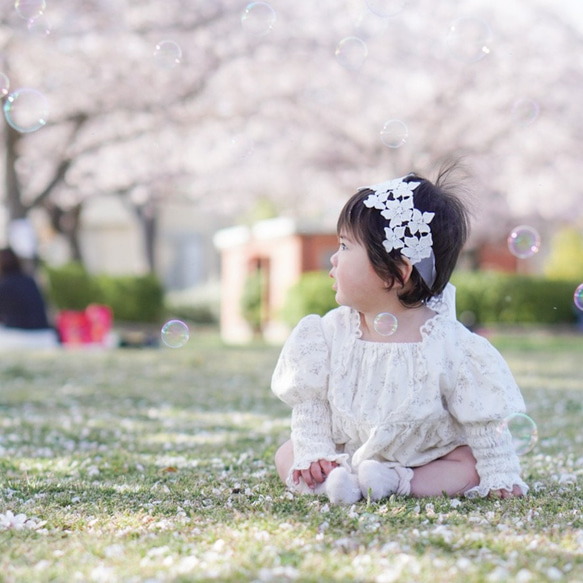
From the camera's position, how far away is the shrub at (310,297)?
709 inches

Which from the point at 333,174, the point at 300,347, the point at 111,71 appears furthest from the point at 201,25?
the point at 300,347

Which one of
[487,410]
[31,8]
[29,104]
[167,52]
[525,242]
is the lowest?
[487,410]

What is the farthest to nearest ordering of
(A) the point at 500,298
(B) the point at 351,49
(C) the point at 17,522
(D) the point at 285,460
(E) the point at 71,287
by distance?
(E) the point at 71,287 < (A) the point at 500,298 < (B) the point at 351,49 < (D) the point at 285,460 < (C) the point at 17,522

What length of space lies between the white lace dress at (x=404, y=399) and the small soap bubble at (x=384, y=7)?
4.00 metres

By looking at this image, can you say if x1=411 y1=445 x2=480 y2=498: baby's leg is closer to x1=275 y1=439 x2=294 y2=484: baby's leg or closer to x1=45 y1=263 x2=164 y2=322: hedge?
x1=275 y1=439 x2=294 y2=484: baby's leg

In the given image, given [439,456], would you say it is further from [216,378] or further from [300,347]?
[216,378]

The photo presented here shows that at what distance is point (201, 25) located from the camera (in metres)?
12.9

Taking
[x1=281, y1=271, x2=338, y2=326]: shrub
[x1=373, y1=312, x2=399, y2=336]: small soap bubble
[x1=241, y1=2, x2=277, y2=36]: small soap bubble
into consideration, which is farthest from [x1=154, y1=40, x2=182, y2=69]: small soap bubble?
[x1=281, y1=271, x2=338, y2=326]: shrub

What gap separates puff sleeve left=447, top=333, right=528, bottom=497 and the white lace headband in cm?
34

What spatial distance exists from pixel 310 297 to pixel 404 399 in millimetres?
15223

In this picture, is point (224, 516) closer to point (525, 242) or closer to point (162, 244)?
point (525, 242)

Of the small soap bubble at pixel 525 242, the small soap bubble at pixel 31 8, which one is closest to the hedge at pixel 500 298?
the small soap bubble at pixel 31 8

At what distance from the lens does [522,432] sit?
4.30 m

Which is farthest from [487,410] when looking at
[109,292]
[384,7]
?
[109,292]
